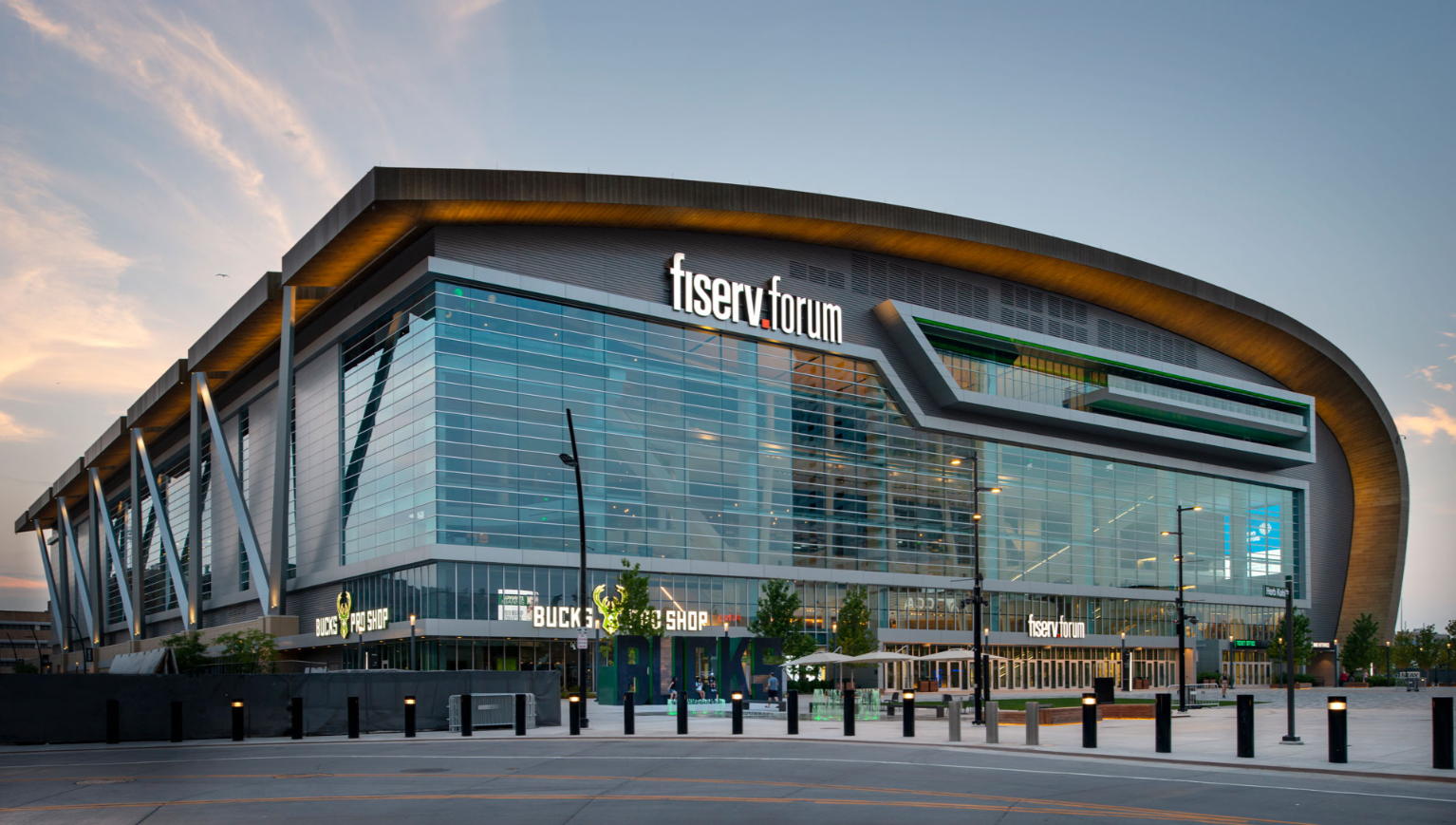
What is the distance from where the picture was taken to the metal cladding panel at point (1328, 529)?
101 meters

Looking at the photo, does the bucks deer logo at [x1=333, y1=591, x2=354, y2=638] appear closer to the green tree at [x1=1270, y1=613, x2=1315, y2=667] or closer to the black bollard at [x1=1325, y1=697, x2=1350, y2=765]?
the black bollard at [x1=1325, y1=697, x2=1350, y2=765]

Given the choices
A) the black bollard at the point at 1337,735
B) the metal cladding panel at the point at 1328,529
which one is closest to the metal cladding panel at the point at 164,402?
the black bollard at the point at 1337,735

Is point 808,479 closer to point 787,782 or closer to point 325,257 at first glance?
point 325,257

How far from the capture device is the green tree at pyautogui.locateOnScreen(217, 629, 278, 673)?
5709 cm

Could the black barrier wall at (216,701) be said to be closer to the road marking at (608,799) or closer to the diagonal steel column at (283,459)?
the road marking at (608,799)

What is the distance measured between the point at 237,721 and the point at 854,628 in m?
40.4

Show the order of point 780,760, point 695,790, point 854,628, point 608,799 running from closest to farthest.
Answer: point 608,799 → point 695,790 → point 780,760 → point 854,628

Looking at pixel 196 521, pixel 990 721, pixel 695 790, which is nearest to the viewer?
pixel 695 790

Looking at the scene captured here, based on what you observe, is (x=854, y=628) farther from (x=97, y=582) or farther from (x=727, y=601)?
(x=97, y=582)

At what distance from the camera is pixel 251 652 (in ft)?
189

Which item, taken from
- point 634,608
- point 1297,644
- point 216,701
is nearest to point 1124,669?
point 1297,644

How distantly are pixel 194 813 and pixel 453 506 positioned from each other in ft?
143

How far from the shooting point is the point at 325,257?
6209cm

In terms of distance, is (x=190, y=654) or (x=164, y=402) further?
(x=164, y=402)
